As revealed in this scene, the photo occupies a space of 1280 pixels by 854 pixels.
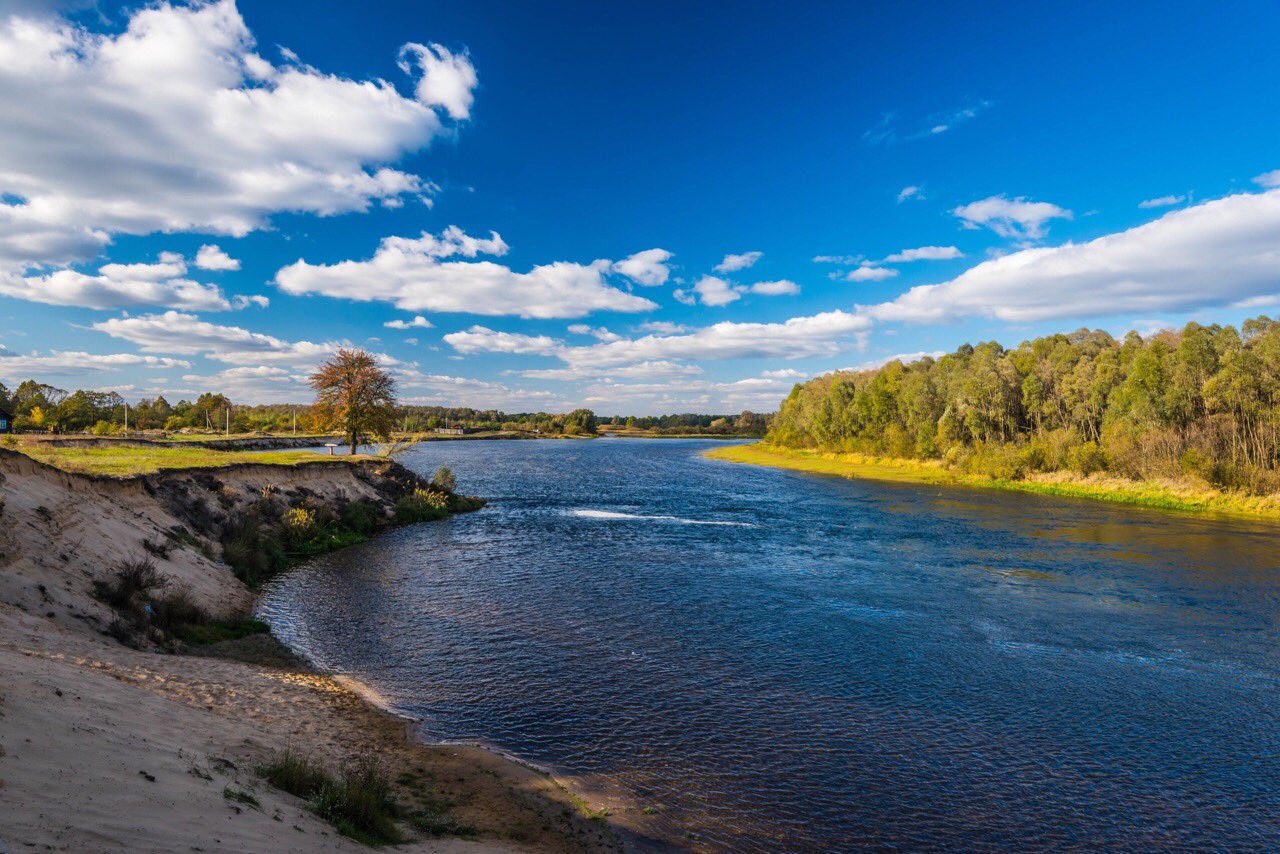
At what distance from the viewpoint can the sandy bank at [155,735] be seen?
595 centimetres

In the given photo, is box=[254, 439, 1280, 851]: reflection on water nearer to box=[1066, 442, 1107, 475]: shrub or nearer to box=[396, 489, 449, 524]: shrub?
box=[396, 489, 449, 524]: shrub

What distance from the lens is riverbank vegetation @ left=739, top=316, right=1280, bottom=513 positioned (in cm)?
4847

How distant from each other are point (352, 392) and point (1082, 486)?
66.0 meters

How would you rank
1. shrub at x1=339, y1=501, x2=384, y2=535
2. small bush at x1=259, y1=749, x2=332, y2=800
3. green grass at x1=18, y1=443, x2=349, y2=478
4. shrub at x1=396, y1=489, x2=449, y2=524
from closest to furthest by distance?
small bush at x1=259, y1=749, x2=332, y2=800 → green grass at x1=18, y1=443, x2=349, y2=478 → shrub at x1=339, y1=501, x2=384, y2=535 → shrub at x1=396, y1=489, x2=449, y2=524

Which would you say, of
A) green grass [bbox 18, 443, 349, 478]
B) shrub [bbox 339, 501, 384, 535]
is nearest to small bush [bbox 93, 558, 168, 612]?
green grass [bbox 18, 443, 349, 478]

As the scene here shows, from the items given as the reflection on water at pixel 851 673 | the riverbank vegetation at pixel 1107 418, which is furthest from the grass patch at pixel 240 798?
the riverbank vegetation at pixel 1107 418

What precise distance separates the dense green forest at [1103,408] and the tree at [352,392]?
64028mm

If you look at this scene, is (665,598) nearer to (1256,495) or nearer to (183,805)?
(183,805)

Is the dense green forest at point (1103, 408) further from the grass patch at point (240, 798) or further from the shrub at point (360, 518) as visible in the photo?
the grass patch at point (240, 798)

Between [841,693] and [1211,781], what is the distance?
21.5ft

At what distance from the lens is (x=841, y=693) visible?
14.5m

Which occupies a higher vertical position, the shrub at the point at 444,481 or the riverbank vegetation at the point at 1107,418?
the riverbank vegetation at the point at 1107,418

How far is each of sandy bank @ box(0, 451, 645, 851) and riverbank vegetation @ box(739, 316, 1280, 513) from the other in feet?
192

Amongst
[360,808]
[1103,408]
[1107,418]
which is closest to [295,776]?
[360,808]
